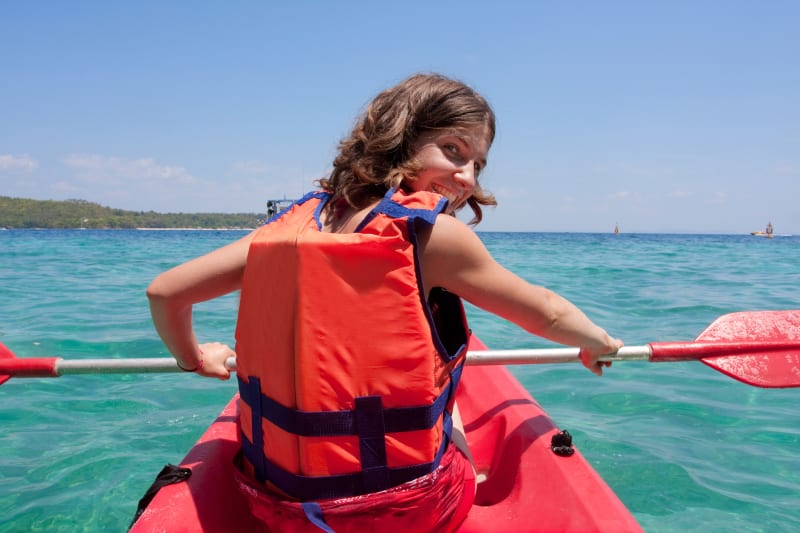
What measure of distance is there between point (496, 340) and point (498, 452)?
4.23 metres

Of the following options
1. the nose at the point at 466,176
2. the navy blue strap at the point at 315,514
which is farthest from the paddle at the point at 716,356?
the navy blue strap at the point at 315,514

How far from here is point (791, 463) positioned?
10.7 feet

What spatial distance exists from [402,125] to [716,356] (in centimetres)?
172

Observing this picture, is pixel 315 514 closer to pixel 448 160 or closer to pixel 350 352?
pixel 350 352

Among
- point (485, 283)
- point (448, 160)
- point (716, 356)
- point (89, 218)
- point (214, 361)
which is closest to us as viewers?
point (485, 283)

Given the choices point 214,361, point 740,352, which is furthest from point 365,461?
point 740,352

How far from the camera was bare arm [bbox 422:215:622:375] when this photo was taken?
1.20 metres

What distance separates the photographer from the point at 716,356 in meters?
2.35

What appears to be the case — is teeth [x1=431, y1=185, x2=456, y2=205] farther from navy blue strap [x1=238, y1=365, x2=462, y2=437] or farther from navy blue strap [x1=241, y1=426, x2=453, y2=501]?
navy blue strap [x1=241, y1=426, x2=453, y2=501]

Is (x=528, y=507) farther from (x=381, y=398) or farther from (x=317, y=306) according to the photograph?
(x=317, y=306)

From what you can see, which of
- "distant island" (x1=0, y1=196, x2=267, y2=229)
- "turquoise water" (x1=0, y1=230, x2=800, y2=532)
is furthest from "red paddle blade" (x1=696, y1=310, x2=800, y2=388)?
"distant island" (x1=0, y1=196, x2=267, y2=229)

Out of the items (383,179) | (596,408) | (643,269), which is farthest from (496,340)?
(643,269)

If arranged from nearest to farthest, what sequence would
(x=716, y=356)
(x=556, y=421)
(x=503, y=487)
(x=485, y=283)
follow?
(x=485, y=283)
(x=503, y=487)
(x=716, y=356)
(x=556, y=421)

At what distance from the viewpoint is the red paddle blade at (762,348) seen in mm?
2338
